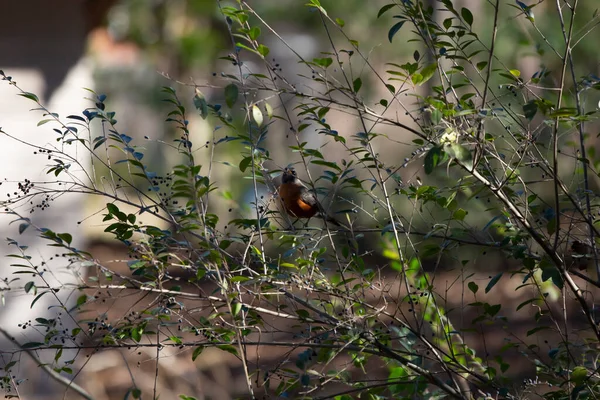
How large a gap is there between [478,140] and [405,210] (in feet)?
18.5

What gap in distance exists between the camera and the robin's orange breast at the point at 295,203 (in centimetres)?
227

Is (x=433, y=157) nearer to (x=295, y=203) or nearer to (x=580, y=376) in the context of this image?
(x=580, y=376)

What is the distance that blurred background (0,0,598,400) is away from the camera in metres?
3.72

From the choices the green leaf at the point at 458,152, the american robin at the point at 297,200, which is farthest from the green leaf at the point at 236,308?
the american robin at the point at 297,200

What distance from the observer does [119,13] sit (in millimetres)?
12609

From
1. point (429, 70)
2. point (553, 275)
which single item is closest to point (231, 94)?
point (429, 70)

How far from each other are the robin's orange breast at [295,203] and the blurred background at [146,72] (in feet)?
0.46

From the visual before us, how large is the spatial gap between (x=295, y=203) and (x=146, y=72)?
1160 centimetres

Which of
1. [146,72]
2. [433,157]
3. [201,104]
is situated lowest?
[433,157]

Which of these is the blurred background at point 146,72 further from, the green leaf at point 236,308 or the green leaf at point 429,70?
the green leaf at point 236,308

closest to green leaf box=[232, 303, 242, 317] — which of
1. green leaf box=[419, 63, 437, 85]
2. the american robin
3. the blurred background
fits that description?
the blurred background

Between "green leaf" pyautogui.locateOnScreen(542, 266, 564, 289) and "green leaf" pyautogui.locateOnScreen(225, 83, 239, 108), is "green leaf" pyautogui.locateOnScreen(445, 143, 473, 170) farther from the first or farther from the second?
"green leaf" pyautogui.locateOnScreen(225, 83, 239, 108)

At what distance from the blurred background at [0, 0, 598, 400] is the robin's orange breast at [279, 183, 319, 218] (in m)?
0.14

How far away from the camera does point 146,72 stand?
13336 millimetres
